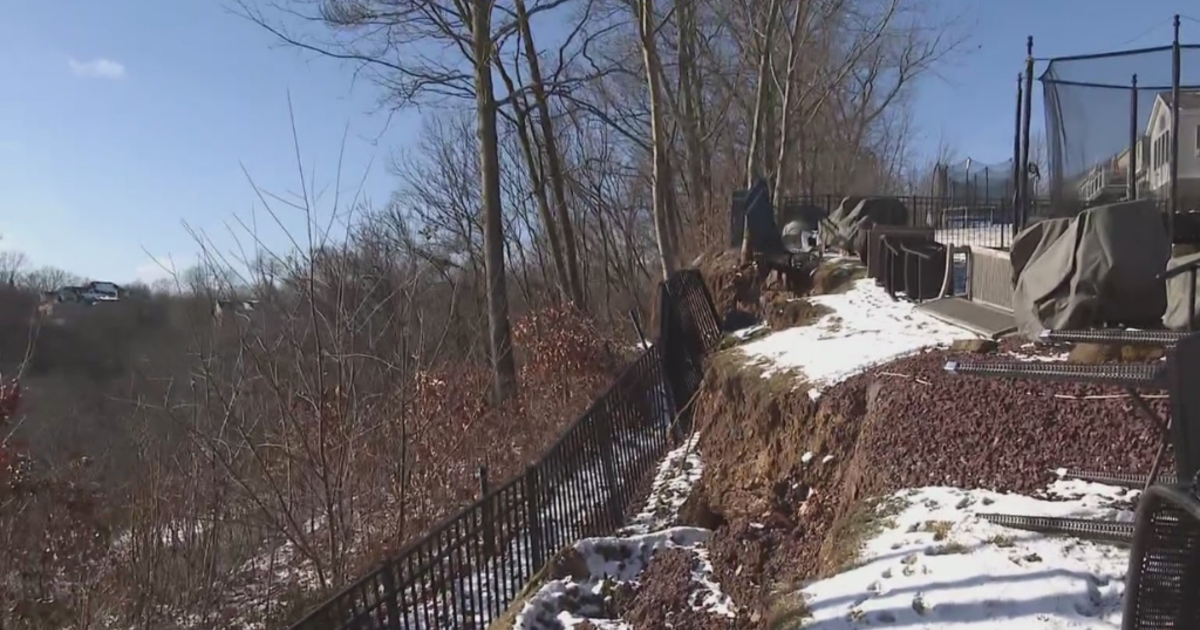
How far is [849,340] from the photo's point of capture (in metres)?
7.45

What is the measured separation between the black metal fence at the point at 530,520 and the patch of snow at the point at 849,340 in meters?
1.37

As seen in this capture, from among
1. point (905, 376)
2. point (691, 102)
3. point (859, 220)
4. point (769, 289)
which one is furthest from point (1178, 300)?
point (691, 102)

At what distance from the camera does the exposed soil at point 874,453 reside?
4207 millimetres

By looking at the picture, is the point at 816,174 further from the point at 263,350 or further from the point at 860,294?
the point at 263,350

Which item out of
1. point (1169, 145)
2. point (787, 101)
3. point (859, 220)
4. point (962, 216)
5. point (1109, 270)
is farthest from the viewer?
point (962, 216)

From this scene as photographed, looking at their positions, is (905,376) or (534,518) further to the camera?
(534,518)

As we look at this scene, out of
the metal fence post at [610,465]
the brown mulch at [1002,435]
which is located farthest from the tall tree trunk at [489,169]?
the brown mulch at [1002,435]

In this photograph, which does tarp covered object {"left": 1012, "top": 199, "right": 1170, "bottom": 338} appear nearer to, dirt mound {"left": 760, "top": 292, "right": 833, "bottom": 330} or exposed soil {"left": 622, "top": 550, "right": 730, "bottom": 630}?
exposed soil {"left": 622, "top": 550, "right": 730, "bottom": 630}

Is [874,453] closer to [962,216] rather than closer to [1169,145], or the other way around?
[1169,145]

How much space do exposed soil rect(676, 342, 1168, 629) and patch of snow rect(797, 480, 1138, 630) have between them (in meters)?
0.18

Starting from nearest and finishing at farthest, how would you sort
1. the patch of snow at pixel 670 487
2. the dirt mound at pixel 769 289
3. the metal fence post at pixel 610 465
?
1. the patch of snow at pixel 670 487
2. the metal fence post at pixel 610 465
3. the dirt mound at pixel 769 289

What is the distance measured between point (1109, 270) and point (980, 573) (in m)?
3.10

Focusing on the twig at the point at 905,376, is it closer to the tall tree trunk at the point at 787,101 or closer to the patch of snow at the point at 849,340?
the patch of snow at the point at 849,340

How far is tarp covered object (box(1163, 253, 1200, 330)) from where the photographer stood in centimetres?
562
